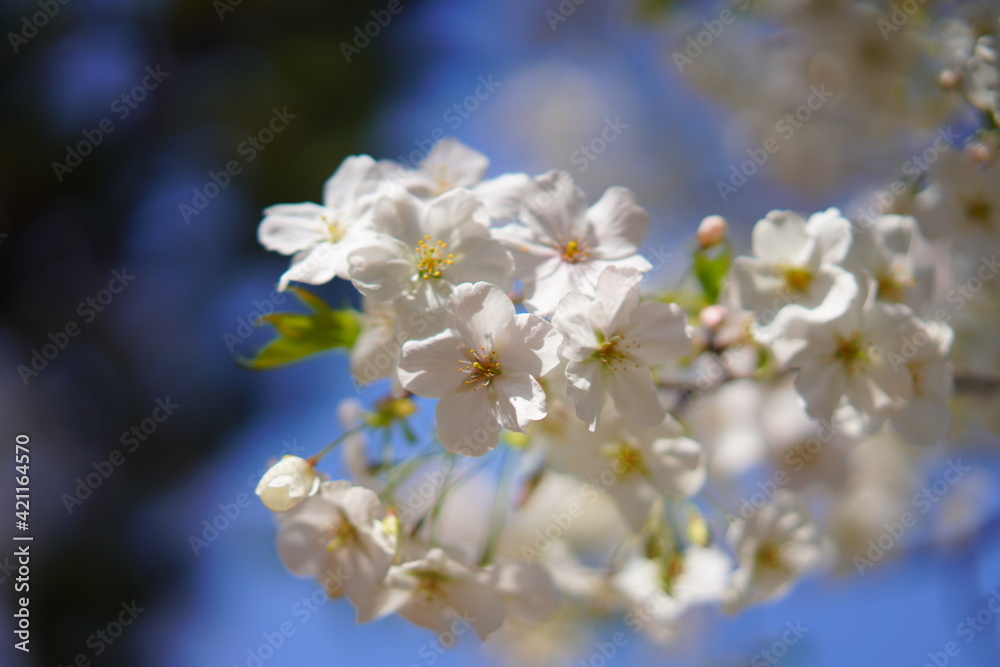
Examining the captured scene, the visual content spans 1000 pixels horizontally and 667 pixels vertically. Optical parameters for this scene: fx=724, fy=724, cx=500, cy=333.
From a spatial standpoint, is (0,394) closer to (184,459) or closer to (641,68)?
(184,459)

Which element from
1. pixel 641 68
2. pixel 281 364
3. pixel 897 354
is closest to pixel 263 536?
pixel 281 364

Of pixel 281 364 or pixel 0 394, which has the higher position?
pixel 281 364

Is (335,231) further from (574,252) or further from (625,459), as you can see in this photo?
(625,459)
